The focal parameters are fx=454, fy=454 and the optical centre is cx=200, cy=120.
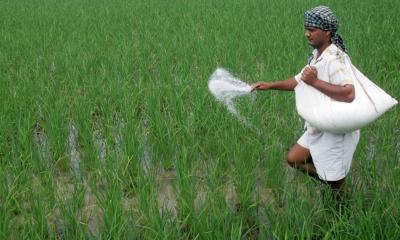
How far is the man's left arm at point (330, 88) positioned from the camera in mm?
1846

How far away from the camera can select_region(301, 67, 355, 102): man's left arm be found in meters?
1.85

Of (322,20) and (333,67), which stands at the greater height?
(322,20)

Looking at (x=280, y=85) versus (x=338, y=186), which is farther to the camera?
(x=280, y=85)

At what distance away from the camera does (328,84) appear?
1.87 meters

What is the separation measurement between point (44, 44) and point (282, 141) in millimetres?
4156

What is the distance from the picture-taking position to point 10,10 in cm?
1045

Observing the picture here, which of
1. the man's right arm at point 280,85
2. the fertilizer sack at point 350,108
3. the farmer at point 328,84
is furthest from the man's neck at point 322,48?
the man's right arm at point 280,85

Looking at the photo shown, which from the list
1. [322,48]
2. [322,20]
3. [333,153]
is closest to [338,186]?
[333,153]

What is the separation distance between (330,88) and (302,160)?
0.44m

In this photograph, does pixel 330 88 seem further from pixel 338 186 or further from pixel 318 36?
pixel 338 186

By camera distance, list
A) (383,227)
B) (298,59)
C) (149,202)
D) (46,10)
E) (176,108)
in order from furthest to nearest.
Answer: (46,10)
(298,59)
(176,108)
(149,202)
(383,227)

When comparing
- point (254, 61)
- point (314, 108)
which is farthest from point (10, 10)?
point (314, 108)

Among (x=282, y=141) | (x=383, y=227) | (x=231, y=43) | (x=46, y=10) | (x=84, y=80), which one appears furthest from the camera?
(x=46, y=10)

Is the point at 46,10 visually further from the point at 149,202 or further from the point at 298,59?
the point at 149,202
